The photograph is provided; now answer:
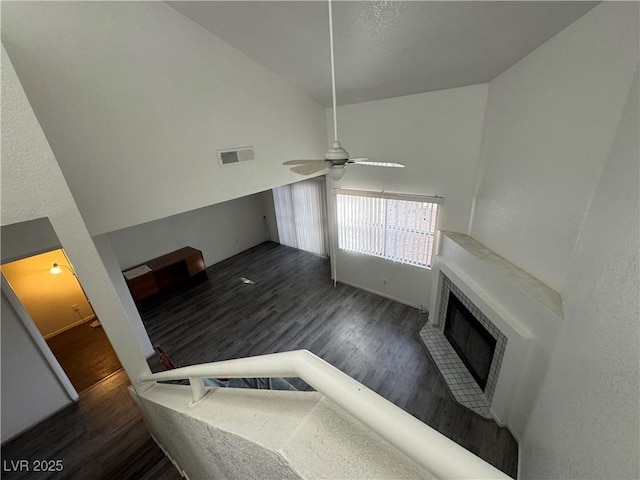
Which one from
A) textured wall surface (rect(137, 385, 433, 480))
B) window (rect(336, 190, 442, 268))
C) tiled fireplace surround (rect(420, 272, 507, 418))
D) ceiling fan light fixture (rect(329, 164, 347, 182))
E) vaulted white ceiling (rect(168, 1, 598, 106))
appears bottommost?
tiled fireplace surround (rect(420, 272, 507, 418))

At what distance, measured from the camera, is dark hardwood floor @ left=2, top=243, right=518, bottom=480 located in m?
2.68

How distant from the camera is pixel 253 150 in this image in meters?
2.95

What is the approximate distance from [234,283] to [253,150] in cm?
387

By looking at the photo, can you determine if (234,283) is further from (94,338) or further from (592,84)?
(592,84)

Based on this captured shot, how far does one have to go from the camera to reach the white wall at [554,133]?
1.64m

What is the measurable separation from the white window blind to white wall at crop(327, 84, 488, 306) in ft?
5.84

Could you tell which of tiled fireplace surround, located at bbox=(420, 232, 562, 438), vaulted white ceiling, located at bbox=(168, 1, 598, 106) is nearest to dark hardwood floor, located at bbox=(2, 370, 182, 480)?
tiled fireplace surround, located at bbox=(420, 232, 562, 438)

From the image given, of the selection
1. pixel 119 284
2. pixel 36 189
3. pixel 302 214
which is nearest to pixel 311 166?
pixel 36 189

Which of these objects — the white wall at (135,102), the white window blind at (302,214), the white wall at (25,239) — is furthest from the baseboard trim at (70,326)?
the white window blind at (302,214)

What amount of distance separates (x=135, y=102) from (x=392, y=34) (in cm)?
228

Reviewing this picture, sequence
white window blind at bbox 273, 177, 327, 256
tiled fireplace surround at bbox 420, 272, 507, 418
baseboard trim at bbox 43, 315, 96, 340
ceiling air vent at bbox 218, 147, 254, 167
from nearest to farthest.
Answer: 1. ceiling air vent at bbox 218, 147, 254, 167
2. tiled fireplace surround at bbox 420, 272, 507, 418
3. baseboard trim at bbox 43, 315, 96, 340
4. white window blind at bbox 273, 177, 327, 256

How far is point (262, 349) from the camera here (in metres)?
4.02

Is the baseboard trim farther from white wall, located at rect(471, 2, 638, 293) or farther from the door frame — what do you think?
white wall, located at rect(471, 2, 638, 293)

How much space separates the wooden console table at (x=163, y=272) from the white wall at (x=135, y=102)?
143 inches
